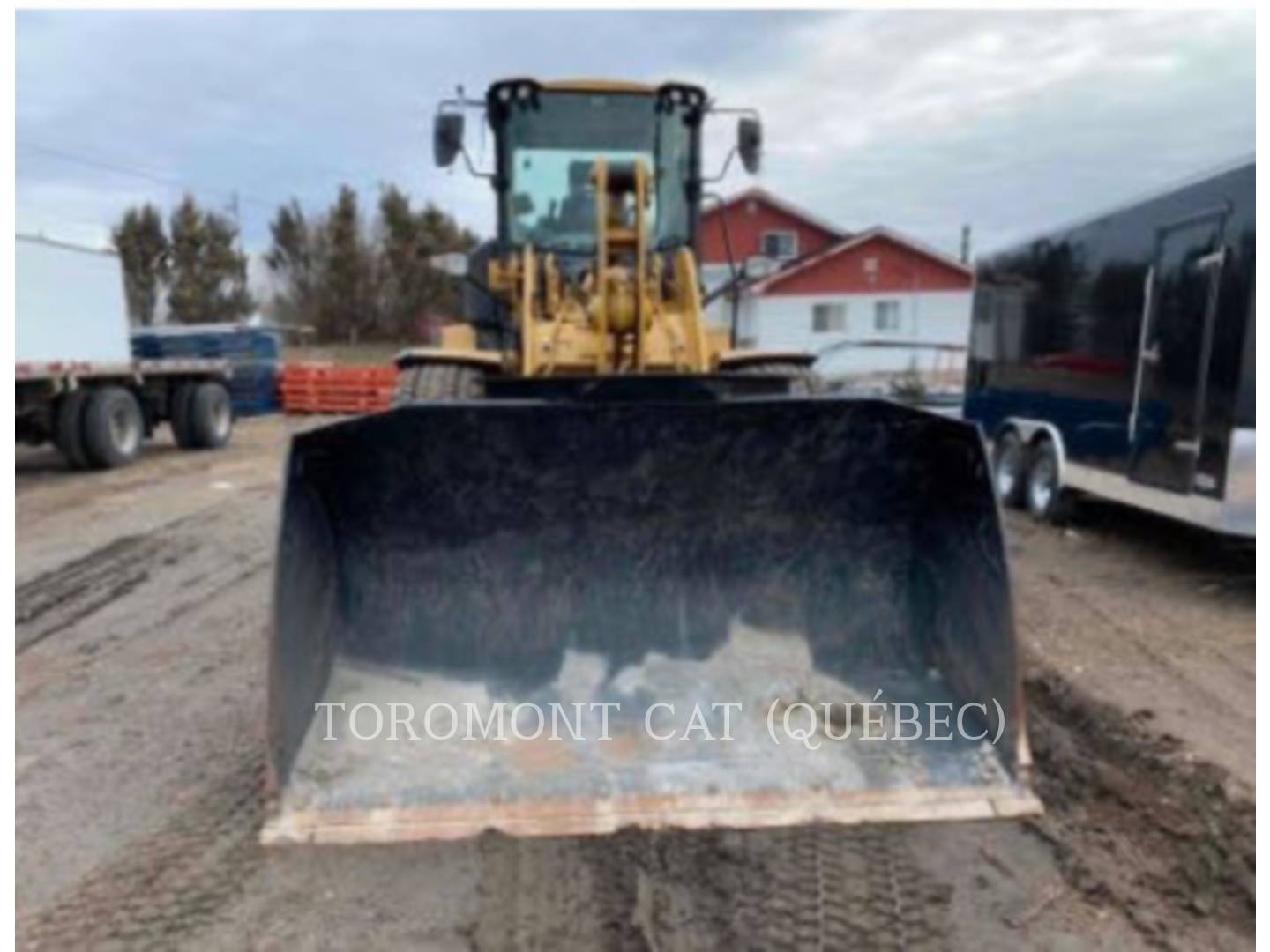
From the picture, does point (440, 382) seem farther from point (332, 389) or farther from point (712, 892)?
point (332, 389)

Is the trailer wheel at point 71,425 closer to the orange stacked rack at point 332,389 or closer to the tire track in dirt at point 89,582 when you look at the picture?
the tire track in dirt at point 89,582

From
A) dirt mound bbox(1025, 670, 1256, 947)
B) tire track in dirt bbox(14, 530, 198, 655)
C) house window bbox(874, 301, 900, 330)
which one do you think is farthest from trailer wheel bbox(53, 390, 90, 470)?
house window bbox(874, 301, 900, 330)

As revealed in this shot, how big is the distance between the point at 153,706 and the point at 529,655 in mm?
2035

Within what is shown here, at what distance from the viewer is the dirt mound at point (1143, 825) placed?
10.3 feet

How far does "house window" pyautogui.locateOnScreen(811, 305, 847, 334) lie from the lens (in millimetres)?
34688

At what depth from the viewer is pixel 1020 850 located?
346cm

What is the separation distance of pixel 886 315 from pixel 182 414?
23561 mm

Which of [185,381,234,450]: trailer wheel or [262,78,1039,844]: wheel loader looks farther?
[185,381,234,450]: trailer wheel

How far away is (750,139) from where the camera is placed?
6.57 meters

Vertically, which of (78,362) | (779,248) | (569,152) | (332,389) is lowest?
(332,389)

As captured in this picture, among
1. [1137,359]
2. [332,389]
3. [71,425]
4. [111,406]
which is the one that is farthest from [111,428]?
[1137,359]

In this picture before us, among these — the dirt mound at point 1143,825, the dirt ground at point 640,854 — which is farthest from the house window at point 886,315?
the dirt mound at point 1143,825

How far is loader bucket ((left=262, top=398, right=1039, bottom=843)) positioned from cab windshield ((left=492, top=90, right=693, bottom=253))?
291 cm

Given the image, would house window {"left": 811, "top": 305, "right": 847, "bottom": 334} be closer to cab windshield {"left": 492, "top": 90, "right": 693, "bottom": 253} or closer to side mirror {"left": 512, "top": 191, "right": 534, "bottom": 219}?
cab windshield {"left": 492, "top": 90, "right": 693, "bottom": 253}
